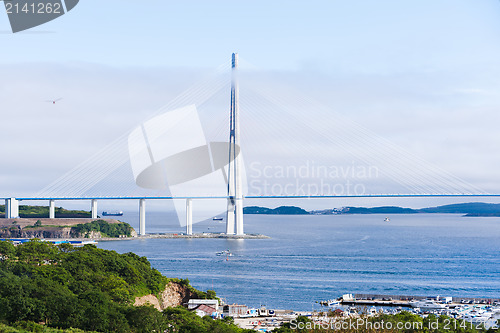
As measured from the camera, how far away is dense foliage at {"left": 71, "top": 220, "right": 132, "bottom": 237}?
135 ft

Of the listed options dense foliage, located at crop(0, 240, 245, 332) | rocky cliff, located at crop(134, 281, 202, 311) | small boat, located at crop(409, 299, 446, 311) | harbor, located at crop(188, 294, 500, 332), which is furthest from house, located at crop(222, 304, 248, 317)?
small boat, located at crop(409, 299, 446, 311)

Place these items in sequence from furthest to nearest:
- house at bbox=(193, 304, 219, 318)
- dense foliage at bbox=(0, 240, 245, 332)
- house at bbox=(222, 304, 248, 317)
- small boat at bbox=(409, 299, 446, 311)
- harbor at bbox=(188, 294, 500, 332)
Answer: small boat at bbox=(409, 299, 446, 311) < house at bbox=(222, 304, 248, 317) < house at bbox=(193, 304, 219, 318) < harbor at bbox=(188, 294, 500, 332) < dense foliage at bbox=(0, 240, 245, 332)

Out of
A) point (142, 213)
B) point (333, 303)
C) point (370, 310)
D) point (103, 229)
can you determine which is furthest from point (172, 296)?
point (103, 229)

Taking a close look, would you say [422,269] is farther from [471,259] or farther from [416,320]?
[416,320]

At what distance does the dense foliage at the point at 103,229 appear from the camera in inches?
1625

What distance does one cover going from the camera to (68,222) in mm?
43438

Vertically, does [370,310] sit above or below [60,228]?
below

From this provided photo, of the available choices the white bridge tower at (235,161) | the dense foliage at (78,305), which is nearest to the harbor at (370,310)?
the dense foliage at (78,305)

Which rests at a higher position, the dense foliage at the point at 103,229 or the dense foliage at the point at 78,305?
the dense foliage at the point at 103,229

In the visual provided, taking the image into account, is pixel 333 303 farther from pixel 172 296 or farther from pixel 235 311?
pixel 172 296

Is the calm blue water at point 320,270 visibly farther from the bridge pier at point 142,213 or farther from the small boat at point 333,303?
the bridge pier at point 142,213

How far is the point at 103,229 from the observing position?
43062mm

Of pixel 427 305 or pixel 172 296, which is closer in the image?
pixel 172 296

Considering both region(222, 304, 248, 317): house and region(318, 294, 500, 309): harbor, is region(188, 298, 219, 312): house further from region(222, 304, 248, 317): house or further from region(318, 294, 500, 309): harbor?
region(318, 294, 500, 309): harbor
